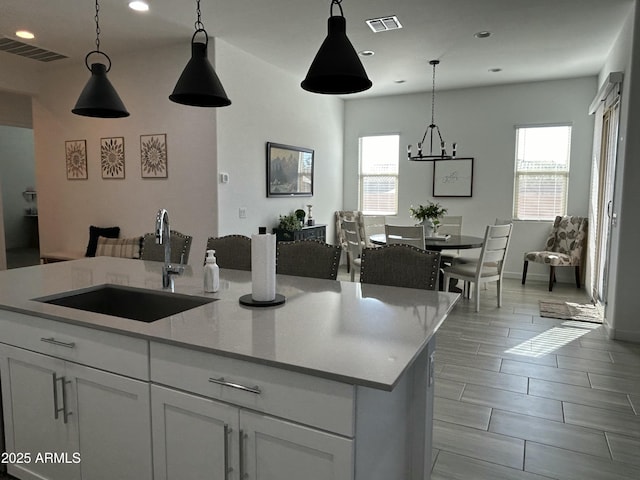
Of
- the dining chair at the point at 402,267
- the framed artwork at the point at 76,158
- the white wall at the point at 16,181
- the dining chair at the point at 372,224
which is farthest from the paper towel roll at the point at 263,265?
the white wall at the point at 16,181

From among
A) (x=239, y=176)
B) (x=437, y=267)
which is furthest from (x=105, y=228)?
(x=437, y=267)

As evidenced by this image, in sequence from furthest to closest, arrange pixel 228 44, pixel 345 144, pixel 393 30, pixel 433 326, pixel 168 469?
pixel 345 144 → pixel 228 44 → pixel 393 30 → pixel 433 326 → pixel 168 469

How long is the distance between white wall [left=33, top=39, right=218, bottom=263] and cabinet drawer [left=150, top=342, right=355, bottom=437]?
3490 mm

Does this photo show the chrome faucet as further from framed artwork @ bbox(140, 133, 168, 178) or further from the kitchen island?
framed artwork @ bbox(140, 133, 168, 178)

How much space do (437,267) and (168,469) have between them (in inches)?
62.0

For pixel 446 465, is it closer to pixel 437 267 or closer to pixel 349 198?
pixel 437 267

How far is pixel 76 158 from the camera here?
564 cm

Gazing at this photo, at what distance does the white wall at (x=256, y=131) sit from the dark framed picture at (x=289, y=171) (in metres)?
0.09

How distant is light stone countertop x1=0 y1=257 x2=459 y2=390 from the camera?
1.27 m

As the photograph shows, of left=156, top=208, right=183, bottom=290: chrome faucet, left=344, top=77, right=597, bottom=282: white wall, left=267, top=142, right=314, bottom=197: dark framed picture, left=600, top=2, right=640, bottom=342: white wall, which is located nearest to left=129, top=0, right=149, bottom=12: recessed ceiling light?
left=267, top=142, right=314, bottom=197: dark framed picture

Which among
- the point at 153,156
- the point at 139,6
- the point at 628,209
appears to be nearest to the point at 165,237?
the point at 139,6

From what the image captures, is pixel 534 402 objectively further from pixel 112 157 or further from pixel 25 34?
pixel 25 34

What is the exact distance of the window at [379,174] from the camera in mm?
7512

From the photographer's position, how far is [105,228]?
546 cm
